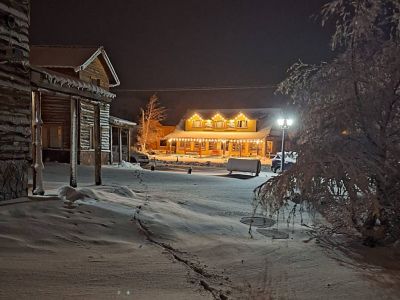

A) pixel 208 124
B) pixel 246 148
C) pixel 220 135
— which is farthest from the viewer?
pixel 208 124

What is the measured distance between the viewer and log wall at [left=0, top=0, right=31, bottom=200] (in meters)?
7.46

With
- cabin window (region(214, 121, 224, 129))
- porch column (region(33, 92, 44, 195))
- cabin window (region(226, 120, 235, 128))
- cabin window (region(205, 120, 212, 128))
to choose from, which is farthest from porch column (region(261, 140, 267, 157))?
porch column (region(33, 92, 44, 195))

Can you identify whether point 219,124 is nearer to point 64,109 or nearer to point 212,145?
point 212,145

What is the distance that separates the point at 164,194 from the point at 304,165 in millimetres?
5797

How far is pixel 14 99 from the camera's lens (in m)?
7.82

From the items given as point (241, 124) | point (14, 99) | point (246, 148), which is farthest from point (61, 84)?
point (241, 124)

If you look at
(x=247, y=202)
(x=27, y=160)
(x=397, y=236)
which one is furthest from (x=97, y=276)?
(x=247, y=202)

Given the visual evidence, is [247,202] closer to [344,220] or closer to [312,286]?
[344,220]

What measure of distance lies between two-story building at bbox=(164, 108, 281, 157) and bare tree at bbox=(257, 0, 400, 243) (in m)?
34.8

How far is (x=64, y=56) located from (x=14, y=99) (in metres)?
16.6

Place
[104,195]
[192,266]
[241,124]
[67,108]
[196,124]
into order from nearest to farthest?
[192,266] → [104,195] → [67,108] → [241,124] → [196,124]

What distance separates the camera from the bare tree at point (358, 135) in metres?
6.70

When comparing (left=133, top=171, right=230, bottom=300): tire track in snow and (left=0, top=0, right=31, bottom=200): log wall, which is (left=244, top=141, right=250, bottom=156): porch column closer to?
(left=0, top=0, right=31, bottom=200): log wall

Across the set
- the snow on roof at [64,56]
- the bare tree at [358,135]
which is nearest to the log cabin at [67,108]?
the snow on roof at [64,56]
